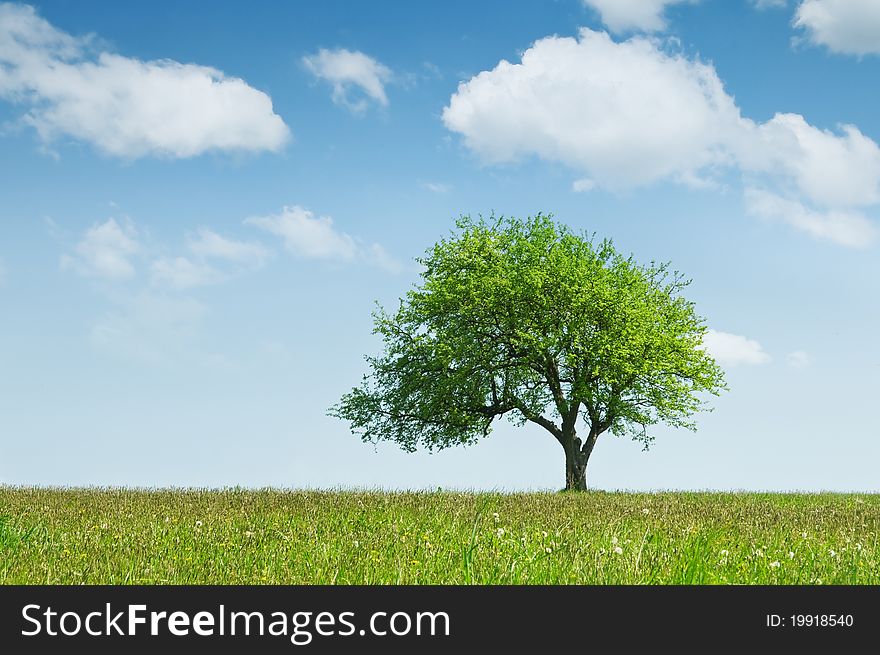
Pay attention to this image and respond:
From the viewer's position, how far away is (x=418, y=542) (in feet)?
32.8

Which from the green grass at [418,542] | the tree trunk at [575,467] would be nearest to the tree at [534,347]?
the tree trunk at [575,467]

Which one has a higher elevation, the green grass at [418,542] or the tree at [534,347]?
the tree at [534,347]

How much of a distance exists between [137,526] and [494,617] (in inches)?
285

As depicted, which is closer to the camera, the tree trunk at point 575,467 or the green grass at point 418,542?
the green grass at point 418,542

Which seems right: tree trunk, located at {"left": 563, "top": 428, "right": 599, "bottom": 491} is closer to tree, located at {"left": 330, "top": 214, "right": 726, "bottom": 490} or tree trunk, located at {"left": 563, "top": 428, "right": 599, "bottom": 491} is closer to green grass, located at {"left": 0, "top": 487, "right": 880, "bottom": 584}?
tree, located at {"left": 330, "top": 214, "right": 726, "bottom": 490}

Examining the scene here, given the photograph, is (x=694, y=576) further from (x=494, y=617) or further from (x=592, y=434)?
(x=592, y=434)

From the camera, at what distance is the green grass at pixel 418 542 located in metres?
7.88

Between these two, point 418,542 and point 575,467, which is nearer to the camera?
point 418,542

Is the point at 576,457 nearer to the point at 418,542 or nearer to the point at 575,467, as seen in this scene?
the point at 575,467

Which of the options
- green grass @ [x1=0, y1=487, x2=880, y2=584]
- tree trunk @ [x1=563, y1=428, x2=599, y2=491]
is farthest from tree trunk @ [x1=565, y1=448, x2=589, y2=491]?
green grass @ [x1=0, y1=487, x2=880, y2=584]

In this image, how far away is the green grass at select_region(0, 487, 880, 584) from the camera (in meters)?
7.88

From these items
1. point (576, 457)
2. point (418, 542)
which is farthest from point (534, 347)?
point (418, 542)

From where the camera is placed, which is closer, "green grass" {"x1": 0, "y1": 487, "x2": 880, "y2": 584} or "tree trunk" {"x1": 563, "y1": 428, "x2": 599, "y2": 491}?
"green grass" {"x1": 0, "y1": 487, "x2": 880, "y2": 584}

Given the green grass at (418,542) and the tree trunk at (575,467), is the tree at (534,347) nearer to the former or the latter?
the tree trunk at (575,467)
